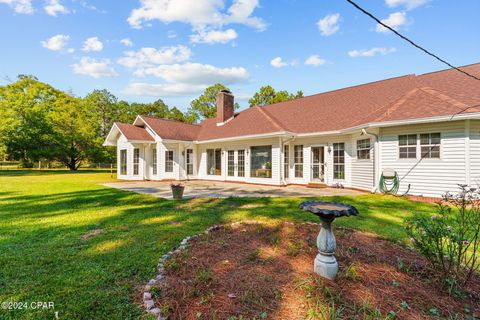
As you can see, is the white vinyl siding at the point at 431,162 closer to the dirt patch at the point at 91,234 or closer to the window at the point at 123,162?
the dirt patch at the point at 91,234

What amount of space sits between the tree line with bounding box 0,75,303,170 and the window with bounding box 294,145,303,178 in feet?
80.8

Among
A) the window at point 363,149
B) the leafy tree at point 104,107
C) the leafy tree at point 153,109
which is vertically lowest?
the window at point 363,149

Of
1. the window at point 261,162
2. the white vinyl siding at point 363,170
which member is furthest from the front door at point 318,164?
the window at point 261,162

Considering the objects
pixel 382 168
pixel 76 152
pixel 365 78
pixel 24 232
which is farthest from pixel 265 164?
pixel 76 152

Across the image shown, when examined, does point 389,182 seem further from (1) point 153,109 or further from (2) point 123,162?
(1) point 153,109

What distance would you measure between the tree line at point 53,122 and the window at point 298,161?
24621 millimetres

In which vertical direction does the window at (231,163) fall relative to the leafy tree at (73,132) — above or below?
below

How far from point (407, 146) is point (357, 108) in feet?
13.2

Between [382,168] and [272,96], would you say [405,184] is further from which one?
[272,96]

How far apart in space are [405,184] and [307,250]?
7.98m

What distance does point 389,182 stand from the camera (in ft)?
31.4

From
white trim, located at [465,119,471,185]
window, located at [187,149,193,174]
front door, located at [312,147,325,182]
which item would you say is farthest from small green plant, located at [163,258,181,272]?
window, located at [187,149,193,174]

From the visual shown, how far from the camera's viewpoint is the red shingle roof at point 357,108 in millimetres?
9062

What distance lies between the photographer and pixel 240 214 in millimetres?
6355
